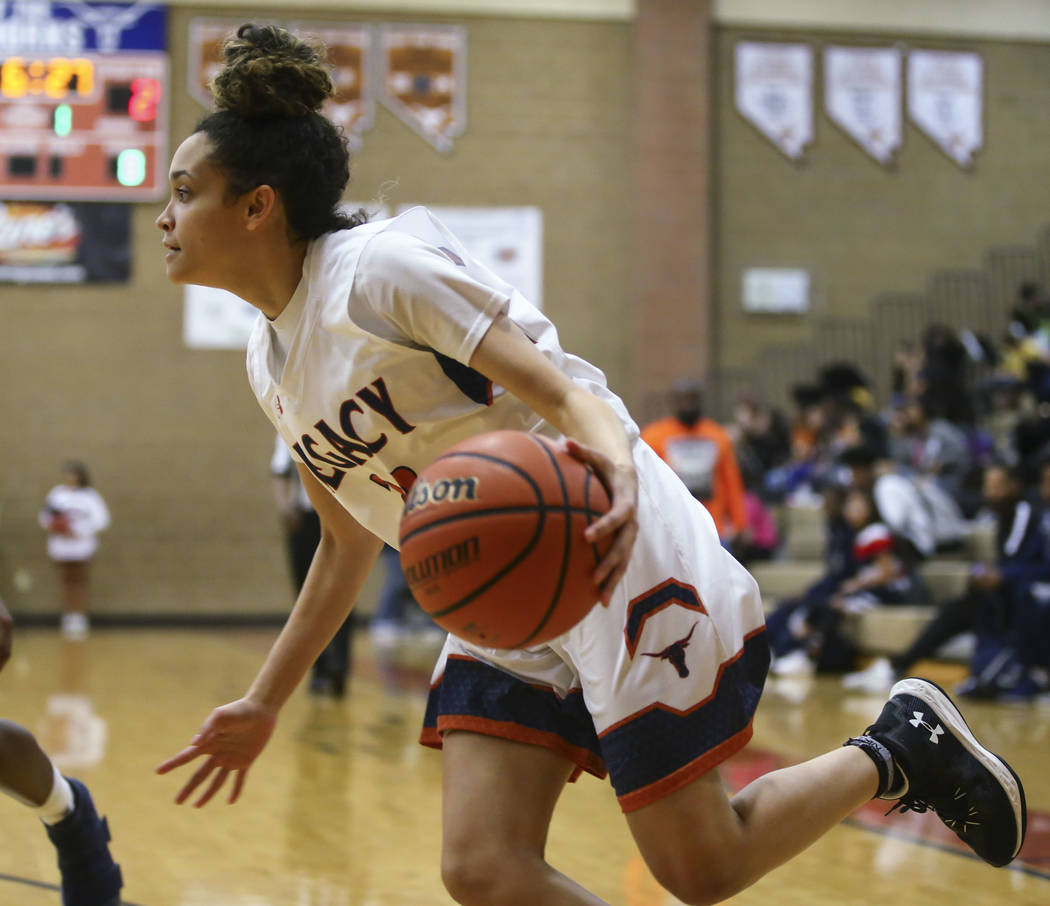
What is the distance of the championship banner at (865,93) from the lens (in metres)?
12.3

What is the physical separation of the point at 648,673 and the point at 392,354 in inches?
22.6

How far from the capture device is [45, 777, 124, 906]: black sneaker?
236 cm

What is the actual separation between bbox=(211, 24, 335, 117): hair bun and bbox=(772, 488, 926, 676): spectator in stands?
5967 millimetres

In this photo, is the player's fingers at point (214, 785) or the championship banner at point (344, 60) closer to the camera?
the player's fingers at point (214, 785)

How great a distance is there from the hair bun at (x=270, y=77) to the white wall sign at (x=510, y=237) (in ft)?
32.6

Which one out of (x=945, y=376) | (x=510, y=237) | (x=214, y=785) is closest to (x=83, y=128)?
(x=510, y=237)

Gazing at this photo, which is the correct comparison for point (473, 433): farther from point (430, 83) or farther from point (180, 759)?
Result: point (430, 83)

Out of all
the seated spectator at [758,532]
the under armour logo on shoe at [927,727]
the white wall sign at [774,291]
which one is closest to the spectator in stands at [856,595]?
the seated spectator at [758,532]

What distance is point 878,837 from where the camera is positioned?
3.38m

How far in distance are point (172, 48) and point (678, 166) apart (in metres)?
4.82

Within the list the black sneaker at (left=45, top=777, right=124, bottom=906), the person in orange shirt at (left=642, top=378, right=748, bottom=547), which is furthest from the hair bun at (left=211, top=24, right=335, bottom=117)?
the person in orange shirt at (left=642, top=378, right=748, bottom=547)

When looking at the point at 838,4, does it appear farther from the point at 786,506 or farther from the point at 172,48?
the point at 172,48

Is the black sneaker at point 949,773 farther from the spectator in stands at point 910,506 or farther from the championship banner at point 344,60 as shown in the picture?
the championship banner at point 344,60

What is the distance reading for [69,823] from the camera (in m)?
2.36
